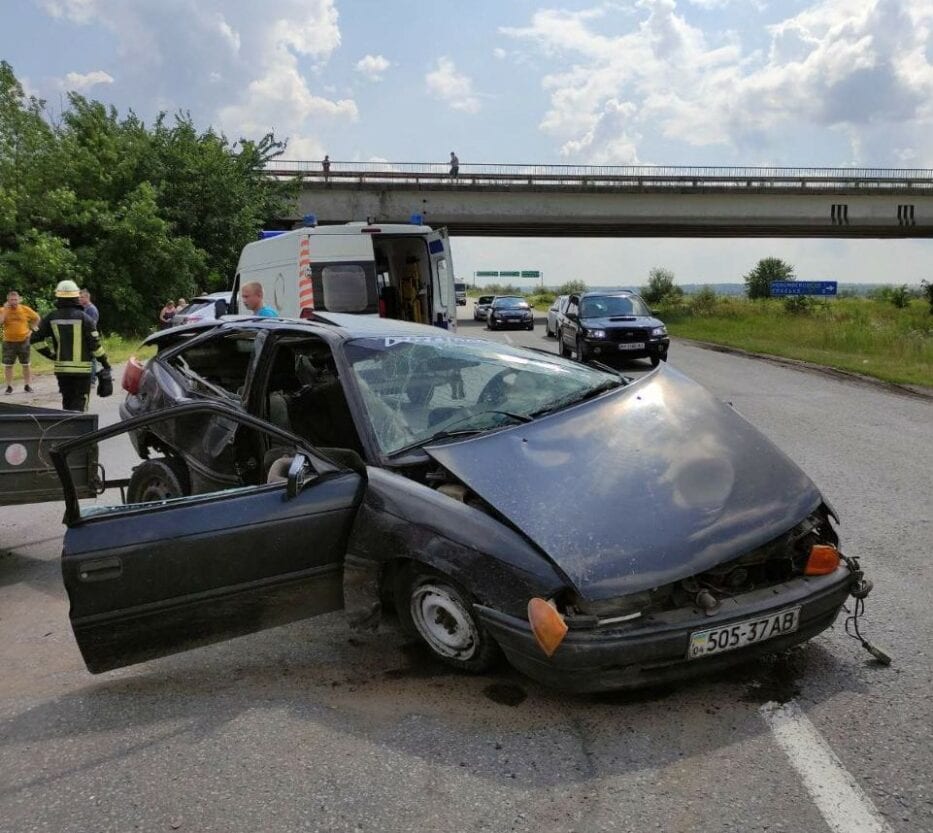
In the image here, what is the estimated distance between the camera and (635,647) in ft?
9.52

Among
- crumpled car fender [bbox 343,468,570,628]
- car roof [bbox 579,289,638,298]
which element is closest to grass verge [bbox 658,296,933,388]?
car roof [bbox 579,289,638,298]

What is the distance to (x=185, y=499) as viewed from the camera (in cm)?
347

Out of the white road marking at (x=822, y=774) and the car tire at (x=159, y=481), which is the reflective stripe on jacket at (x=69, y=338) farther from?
the white road marking at (x=822, y=774)

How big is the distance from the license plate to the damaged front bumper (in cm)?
2

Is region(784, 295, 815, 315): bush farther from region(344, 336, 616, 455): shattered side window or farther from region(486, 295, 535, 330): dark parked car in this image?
region(344, 336, 616, 455): shattered side window

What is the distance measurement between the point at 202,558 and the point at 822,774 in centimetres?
244

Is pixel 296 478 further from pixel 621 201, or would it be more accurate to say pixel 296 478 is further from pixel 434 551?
pixel 621 201

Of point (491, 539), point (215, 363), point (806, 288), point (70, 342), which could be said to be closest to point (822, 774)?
point (491, 539)

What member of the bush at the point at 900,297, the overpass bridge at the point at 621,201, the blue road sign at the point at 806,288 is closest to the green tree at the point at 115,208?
the overpass bridge at the point at 621,201

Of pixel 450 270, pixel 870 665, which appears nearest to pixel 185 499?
pixel 870 665

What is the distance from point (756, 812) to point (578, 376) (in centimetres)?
254

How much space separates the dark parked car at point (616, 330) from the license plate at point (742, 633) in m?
12.9

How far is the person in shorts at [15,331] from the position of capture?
13.6m

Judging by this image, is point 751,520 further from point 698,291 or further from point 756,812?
point 698,291
